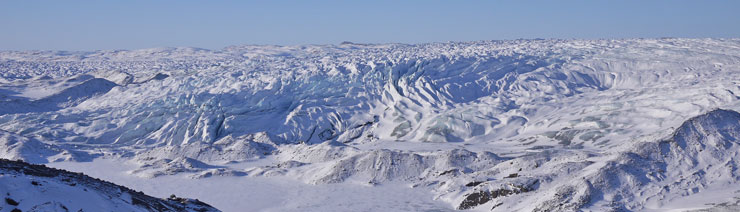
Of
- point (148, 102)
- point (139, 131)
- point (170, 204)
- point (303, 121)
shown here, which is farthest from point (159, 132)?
point (170, 204)

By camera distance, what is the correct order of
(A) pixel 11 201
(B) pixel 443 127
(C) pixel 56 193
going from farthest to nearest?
(B) pixel 443 127 → (C) pixel 56 193 → (A) pixel 11 201

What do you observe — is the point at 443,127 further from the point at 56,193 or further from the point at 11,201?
the point at 11,201

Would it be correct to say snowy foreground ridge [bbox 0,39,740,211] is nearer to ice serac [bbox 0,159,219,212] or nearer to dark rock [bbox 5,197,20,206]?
ice serac [bbox 0,159,219,212]

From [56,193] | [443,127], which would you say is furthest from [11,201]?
[443,127]

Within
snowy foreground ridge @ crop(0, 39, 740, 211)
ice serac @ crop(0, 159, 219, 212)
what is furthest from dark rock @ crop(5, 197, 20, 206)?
snowy foreground ridge @ crop(0, 39, 740, 211)

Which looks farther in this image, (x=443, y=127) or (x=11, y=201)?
(x=443, y=127)

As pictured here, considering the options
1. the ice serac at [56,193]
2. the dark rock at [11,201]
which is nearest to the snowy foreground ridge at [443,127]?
the ice serac at [56,193]

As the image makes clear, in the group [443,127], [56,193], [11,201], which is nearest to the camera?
[11,201]

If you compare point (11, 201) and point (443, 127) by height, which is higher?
point (11, 201)
